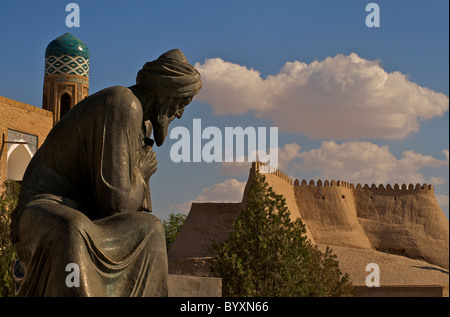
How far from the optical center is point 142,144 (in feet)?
12.2

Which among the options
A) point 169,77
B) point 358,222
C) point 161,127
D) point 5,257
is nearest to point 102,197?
point 161,127

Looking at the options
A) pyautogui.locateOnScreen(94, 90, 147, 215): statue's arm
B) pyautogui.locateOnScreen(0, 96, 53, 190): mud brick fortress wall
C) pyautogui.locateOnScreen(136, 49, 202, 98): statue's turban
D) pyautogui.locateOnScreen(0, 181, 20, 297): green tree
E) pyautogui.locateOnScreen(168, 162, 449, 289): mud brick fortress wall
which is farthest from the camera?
pyautogui.locateOnScreen(168, 162, 449, 289): mud brick fortress wall

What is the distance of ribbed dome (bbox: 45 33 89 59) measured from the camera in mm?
30531

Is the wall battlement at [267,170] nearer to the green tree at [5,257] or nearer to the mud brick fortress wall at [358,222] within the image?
the mud brick fortress wall at [358,222]

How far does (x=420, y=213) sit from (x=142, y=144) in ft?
148

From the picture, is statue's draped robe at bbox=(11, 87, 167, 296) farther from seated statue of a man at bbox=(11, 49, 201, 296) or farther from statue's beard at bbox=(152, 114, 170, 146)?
statue's beard at bbox=(152, 114, 170, 146)

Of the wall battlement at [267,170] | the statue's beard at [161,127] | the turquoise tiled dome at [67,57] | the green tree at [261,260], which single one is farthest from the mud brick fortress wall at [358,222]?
the statue's beard at [161,127]

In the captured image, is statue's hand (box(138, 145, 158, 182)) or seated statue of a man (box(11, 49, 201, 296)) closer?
seated statue of a man (box(11, 49, 201, 296))

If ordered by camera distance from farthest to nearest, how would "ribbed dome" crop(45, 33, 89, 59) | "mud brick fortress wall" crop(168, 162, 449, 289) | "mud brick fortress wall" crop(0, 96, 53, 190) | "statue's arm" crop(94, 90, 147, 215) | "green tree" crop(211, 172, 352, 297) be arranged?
"mud brick fortress wall" crop(168, 162, 449, 289) < "ribbed dome" crop(45, 33, 89, 59) < "mud brick fortress wall" crop(0, 96, 53, 190) < "green tree" crop(211, 172, 352, 297) < "statue's arm" crop(94, 90, 147, 215)

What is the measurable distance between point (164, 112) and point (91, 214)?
2.25 ft

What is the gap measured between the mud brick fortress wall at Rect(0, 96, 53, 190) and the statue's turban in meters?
24.2

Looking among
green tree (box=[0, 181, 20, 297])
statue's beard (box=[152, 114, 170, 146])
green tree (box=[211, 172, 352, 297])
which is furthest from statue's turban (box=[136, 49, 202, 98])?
green tree (box=[211, 172, 352, 297])

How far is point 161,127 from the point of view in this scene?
375 centimetres

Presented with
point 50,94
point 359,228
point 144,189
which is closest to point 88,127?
Answer: point 144,189
